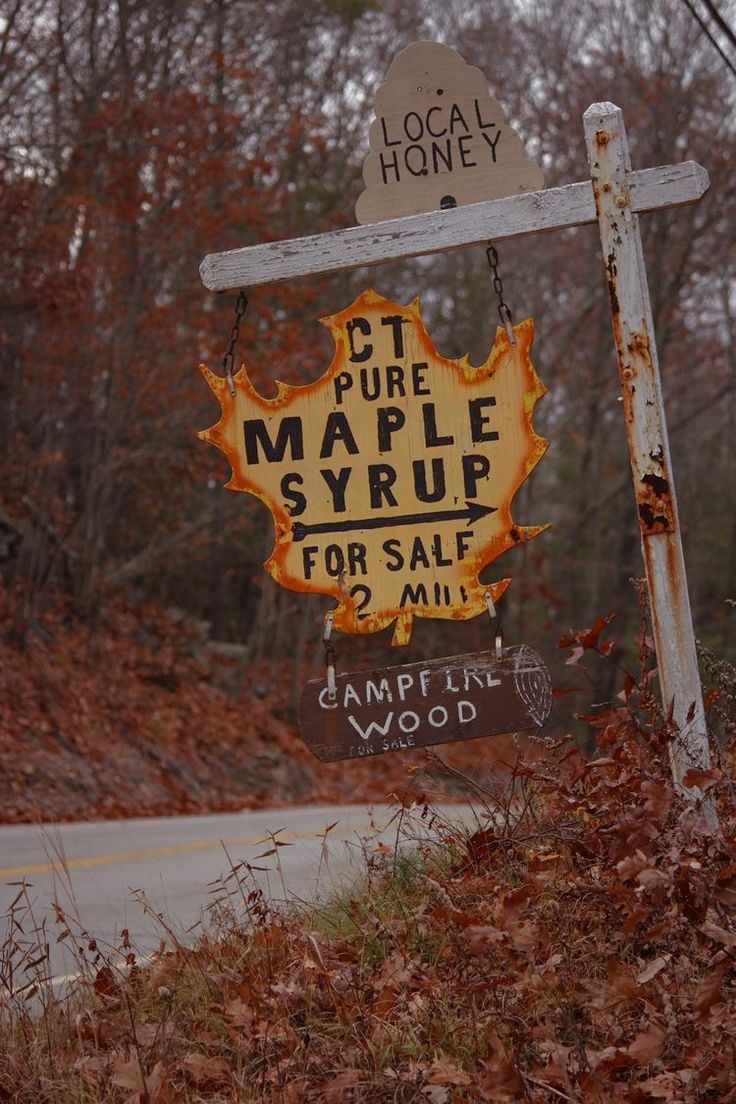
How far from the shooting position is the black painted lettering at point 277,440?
5.69 metres

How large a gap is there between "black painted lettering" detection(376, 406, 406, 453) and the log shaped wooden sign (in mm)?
916

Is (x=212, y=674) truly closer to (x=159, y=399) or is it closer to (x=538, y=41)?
(x=159, y=399)

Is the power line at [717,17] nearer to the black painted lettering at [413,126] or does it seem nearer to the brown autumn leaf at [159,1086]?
the black painted lettering at [413,126]

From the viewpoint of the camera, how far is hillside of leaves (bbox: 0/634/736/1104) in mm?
3842

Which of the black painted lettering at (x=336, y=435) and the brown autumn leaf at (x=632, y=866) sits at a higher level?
the black painted lettering at (x=336, y=435)

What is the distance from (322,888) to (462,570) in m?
1.64

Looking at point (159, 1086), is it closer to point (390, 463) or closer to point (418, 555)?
point (418, 555)

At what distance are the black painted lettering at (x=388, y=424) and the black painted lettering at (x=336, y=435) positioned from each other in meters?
0.11

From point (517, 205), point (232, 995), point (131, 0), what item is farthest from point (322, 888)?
point (131, 0)

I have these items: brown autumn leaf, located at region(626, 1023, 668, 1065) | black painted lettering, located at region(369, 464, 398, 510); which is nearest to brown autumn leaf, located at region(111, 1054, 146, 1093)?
brown autumn leaf, located at region(626, 1023, 668, 1065)

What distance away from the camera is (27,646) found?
19734 mm

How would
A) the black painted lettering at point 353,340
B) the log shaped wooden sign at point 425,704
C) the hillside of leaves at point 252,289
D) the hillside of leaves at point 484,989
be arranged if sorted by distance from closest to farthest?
the hillside of leaves at point 484,989 < the log shaped wooden sign at point 425,704 < the black painted lettering at point 353,340 < the hillside of leaves at point 252,289

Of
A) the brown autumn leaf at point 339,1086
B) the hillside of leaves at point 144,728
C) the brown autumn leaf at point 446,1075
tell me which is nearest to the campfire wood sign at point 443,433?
the brown autumn leaf at point 446,1075

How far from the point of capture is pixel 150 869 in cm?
999
